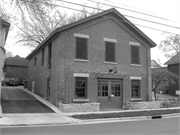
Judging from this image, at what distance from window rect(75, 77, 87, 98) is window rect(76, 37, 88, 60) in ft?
6.17

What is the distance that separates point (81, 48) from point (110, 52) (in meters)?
2.99

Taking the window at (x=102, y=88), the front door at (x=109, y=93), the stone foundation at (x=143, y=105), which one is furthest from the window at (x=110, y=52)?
the stone foundation at (x=143, y=105)

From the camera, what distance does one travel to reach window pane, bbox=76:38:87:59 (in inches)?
710

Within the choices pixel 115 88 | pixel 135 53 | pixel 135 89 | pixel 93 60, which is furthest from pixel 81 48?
pixel 135 89

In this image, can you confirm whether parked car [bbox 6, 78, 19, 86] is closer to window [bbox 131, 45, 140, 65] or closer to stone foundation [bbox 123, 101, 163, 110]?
window [bbox 131, 45, 140, 65]

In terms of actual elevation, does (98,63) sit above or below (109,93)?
above

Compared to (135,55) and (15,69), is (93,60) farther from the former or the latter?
(15,69)

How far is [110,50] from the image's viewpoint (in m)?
19.6

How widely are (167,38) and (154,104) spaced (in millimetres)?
31105

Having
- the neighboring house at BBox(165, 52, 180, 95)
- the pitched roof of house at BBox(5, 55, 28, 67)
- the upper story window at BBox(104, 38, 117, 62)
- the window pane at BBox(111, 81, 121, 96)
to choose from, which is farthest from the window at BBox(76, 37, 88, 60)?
the pitched roof of house at BBox(5, 55, 28, 67)

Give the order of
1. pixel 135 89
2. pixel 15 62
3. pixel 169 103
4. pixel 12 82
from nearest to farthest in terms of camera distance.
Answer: pixel 135 89, pixel 169 103, pixel 12 82, pixel 15 62

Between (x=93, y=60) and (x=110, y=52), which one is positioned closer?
(x=93, y=60)

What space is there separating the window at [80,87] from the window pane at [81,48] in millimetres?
1912

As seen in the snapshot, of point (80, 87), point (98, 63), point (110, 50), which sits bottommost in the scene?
point (80, 87)
